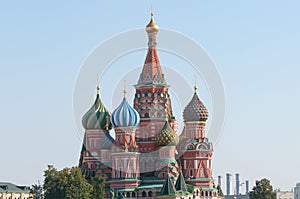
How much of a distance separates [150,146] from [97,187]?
776 cm

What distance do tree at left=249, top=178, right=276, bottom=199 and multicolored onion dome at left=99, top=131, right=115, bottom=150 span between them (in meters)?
17.3

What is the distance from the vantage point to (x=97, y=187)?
76.0 metres

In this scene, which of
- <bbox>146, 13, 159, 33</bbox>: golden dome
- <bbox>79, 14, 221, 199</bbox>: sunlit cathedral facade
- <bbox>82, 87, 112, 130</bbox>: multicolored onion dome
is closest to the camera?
<bbox>79, 14, 221, 199</bbox>: sunlit cathedral facade

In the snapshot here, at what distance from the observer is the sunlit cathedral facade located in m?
77.6

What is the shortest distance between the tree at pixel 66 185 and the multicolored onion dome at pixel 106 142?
6.34 meters

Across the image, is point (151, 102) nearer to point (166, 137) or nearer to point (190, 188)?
point (166, 137)

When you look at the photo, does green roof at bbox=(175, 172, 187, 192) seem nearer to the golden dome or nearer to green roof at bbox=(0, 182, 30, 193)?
the golden dome

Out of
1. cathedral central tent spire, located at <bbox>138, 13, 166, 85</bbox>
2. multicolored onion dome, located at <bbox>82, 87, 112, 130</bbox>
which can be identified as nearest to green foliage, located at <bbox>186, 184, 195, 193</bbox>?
multicolored onion dome, located at <bbox>82, 87, 112, 130</bbox>

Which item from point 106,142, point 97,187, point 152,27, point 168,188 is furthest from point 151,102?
point 168,188

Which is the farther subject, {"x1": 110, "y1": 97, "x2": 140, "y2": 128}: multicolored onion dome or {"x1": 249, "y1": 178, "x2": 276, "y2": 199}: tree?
{"x1": 249, "y1": 178, "x2": 276, "y2": 199}: tree

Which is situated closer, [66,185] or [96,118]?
[66,185]

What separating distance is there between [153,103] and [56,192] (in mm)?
15144

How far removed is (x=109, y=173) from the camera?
80.1 m

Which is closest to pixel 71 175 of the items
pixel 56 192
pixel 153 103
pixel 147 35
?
pixel 56 192
